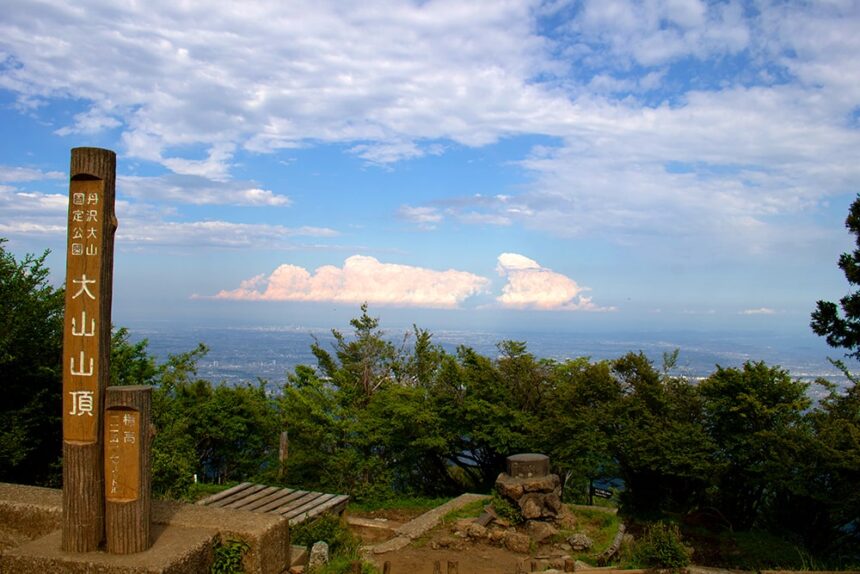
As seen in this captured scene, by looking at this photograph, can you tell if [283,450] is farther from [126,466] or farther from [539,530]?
[126,466]

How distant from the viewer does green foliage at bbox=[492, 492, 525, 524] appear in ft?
32.4

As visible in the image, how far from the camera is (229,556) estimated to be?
5.02 metres

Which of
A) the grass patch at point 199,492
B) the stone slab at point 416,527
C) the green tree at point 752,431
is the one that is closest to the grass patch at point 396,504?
the stone slab at point 416,527

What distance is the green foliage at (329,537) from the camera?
7.23 meters

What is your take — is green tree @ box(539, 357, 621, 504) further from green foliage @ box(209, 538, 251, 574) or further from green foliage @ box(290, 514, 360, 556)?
green foliage @ box(209, 538, 251, 574)

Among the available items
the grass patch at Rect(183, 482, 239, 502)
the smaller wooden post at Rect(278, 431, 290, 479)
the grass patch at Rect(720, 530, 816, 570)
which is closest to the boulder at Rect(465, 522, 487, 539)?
the grass patch at Rect(720, 530, 816, 570)

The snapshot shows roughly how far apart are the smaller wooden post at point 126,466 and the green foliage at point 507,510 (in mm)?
6561

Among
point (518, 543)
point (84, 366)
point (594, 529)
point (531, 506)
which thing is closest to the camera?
point (84, 366)

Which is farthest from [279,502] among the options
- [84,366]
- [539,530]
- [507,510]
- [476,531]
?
[84,366]

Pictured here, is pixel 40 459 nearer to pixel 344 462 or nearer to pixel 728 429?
pixel 344 462

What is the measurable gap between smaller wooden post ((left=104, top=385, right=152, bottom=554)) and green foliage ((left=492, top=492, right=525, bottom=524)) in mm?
6561

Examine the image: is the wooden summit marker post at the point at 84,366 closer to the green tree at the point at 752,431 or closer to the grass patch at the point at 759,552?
the grass patch at the point at 759,552

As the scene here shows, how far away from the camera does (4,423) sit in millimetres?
9086

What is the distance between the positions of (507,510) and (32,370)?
26.9 ft
